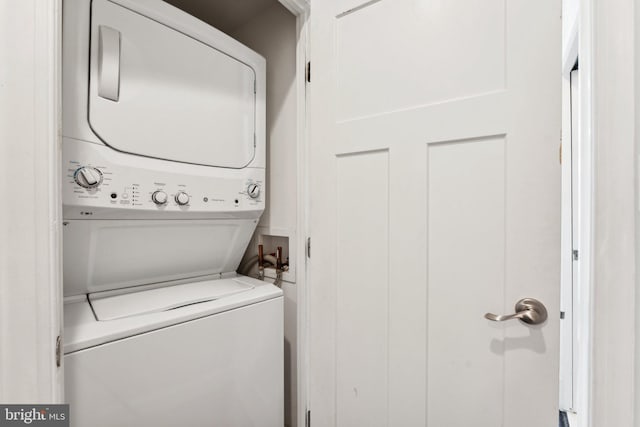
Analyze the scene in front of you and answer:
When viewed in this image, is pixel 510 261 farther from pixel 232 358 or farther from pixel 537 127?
pixel 232 358

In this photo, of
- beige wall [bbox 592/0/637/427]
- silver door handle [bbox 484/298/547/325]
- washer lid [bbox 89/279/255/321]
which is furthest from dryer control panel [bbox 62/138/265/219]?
beige wall [bbox 592/0/637/427]

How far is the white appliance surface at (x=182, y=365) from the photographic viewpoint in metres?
0.92

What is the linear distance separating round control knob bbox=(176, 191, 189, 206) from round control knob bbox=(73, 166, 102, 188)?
284 mm

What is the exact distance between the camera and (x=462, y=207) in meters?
0.99

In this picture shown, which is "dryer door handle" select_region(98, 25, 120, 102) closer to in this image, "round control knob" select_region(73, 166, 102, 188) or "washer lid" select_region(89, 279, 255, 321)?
"round control knob" select_region(73, 166, 102, 188)

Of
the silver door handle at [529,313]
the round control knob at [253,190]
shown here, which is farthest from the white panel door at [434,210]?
the round control knob at [253,190]

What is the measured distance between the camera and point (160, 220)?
50.9 inches

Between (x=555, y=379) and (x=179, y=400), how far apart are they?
1.27 metres

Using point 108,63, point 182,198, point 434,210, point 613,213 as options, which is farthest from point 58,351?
point 613,213

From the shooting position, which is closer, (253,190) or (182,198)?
(182,198)

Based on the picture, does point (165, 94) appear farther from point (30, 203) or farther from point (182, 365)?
point (182, 365)

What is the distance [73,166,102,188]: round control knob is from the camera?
100 cm

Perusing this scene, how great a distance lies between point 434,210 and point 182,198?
103 cm

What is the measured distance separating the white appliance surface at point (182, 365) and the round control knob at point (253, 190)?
1.57 ft
